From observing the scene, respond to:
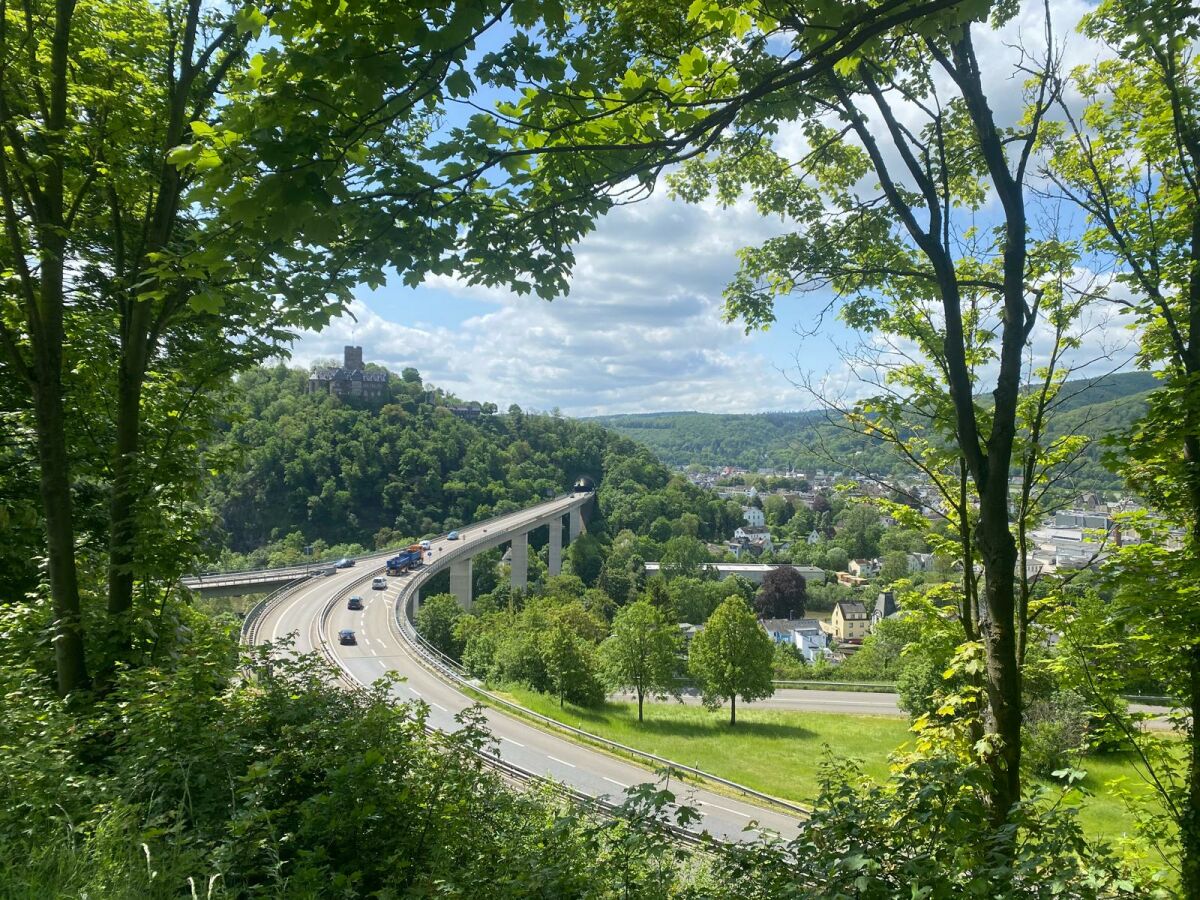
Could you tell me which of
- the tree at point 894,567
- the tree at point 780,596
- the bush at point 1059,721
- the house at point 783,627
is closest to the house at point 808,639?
the house at point 783,627

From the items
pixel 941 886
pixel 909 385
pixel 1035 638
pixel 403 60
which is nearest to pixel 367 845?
pixel 941 886

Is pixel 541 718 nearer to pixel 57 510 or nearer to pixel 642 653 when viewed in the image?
pixel 642 653

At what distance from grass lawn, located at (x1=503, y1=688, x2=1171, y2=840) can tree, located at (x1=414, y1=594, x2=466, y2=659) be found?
14.2m

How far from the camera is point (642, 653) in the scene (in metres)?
29.5

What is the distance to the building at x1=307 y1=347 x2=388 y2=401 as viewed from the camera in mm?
85562

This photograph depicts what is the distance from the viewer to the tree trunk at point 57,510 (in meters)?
5.11

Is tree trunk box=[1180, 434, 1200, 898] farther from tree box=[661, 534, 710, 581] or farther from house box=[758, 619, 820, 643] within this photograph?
tree box=[661, 534, 710, 581]

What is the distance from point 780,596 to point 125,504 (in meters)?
77.0

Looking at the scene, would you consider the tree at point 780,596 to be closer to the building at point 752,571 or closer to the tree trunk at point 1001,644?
the building at point 752,571

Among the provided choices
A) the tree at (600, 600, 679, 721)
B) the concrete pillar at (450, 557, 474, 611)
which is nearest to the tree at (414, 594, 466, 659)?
the concrete pillar at (450, 557, 474, 611)

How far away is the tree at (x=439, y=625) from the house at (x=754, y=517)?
10739 centimetres

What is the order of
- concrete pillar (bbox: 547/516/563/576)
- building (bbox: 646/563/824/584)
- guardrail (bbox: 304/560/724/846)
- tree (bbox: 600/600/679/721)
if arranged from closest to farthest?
1. guardrail (bbox: 304/560/724/846)
2. tree (bbox: 600/600/679/721)
3. concrete pillar (bbox: 547/516/563/576)
4. building (bbox: 646/563/824/584)

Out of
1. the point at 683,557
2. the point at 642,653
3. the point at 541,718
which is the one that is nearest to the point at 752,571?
the point at 683,557

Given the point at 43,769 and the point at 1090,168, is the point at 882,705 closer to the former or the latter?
the point at 1090,168
